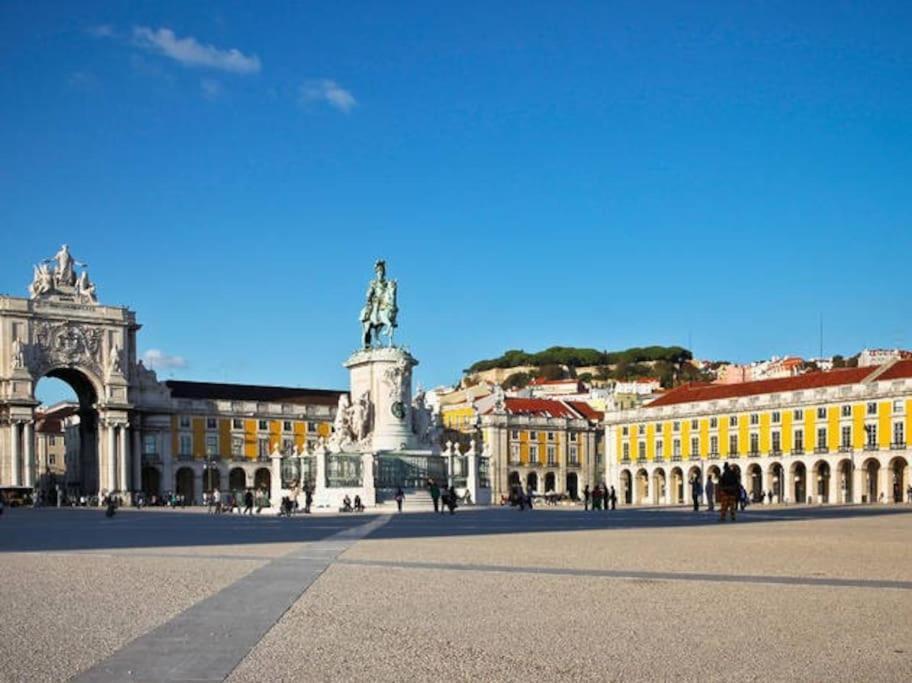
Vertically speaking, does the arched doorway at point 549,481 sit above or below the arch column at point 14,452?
below

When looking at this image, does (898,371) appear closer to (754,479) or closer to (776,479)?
(776,479)

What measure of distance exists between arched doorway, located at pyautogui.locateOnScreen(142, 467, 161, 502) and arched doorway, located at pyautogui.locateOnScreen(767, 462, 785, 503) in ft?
152

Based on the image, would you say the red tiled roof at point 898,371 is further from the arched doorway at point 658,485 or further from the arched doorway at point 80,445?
the arched doorway at point 80,445

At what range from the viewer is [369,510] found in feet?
152

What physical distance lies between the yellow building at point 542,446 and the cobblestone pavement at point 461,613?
78.4 metres

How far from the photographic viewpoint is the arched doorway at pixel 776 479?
85.2 meters

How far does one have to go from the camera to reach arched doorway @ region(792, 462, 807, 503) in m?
84.1

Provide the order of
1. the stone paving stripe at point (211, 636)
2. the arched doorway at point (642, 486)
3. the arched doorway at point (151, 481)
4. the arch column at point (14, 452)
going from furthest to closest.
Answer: the arched doorway at point (151, 481), the arched doorway at point (642, 486), the arch column at point (14, 452), the stone paving stripe at point (211, 636)

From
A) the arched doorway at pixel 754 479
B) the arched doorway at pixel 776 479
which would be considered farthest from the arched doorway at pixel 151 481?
the arched doorway at pixel 776 479

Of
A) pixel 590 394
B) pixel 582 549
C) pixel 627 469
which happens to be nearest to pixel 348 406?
pixel 582 549

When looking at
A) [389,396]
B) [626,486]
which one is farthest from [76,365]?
[389,396]

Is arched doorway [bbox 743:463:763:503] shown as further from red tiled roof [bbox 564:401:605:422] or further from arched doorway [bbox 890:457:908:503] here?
red tiled roof [bbox 564:401:605:422]

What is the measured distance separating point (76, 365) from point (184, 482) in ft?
48.0

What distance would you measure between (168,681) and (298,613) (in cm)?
330
